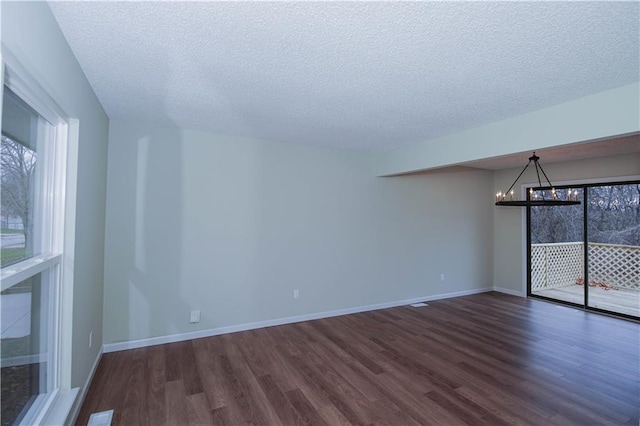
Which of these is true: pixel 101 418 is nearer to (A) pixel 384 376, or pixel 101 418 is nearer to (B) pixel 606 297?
(A) pixel 384 376

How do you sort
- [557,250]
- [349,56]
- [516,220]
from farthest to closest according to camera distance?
[516,220], [557,250], [349,56]

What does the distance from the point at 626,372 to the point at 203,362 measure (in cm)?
402

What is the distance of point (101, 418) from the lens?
2.06 metres

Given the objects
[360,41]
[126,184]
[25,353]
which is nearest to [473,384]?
[360,41]

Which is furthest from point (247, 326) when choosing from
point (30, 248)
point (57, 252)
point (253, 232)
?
point (30, 248)

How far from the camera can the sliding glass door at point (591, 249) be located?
175 inches

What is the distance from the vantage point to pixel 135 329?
3.19 meters

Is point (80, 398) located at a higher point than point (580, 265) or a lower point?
lower

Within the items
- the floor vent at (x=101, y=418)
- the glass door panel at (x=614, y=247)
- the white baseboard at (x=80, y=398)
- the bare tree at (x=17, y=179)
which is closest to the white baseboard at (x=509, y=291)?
the glass door panel at (x=614, y=247)

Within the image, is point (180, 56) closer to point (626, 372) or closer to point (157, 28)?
point (157, 28)

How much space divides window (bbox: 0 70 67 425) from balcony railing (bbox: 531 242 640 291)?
21.9ft

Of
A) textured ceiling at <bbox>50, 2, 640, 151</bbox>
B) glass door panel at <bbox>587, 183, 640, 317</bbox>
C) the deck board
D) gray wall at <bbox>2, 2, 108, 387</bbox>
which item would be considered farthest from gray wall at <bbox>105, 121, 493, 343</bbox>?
glass door panel at <bbox>587, 183, 640, 317</bbox>

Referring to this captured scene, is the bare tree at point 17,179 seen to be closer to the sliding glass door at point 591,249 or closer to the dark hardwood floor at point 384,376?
the dark hardwood floor at point 384,376

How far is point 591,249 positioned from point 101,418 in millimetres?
6555
